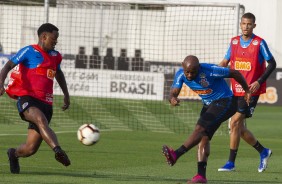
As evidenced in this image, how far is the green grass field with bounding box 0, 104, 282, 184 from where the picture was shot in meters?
12.3

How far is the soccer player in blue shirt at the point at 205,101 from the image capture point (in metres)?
11.9

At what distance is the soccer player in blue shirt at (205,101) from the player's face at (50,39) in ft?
5.62

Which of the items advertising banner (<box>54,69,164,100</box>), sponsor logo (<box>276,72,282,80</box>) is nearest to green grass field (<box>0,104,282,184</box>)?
advertising banner (<box>54,69,164,100</box>)

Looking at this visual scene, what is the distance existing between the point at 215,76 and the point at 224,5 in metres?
10.2

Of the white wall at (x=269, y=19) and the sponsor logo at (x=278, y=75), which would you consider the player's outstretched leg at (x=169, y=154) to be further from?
the white wall at (x=269, y=19)

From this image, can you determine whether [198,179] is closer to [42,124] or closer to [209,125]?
[209,125]

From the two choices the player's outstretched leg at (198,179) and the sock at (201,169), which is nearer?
the player's outstretched leg at (198,179)

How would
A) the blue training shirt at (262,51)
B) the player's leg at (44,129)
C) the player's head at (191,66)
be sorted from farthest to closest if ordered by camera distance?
1. the blue training shirt at (262,51)
2. the player's head at (191,66)
3. the player's leg at (44,129)

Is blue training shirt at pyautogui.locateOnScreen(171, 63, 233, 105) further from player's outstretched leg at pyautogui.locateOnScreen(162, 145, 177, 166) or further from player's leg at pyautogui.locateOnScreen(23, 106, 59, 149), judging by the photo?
player's leg at pyautogui.locateOnScreen(23, 106, 59, 149)

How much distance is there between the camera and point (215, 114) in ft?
40.2

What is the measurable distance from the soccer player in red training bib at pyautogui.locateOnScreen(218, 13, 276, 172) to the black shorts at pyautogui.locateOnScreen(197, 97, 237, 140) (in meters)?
1.93

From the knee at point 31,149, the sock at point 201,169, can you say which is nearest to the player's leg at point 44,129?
the knee at point 31,149

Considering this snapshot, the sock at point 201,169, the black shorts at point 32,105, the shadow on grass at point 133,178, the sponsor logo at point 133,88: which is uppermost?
the black shorts at point 32,105

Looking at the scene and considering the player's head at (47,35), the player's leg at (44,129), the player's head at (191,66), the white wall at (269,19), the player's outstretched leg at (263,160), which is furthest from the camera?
the white wall at (269,19)
